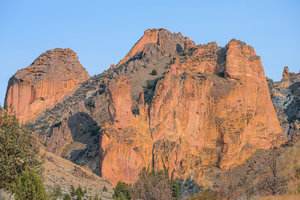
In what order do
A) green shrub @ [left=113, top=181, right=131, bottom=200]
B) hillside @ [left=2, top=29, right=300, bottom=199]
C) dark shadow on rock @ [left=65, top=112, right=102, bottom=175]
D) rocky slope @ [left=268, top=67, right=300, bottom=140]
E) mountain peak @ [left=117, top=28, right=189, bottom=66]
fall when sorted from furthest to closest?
mountain peak @ [left=117, top=28, right=189, bottom=66], rocky slope @ [left=268, top=67, right=300, bottom=140], dark shadow on rock @ [left=65, top=112, right=102, bottom=175], hillside @ [left=2, top=29, right=300, bottom=199], green shrub @ [left=113, top=181, right=131, bottom=200]

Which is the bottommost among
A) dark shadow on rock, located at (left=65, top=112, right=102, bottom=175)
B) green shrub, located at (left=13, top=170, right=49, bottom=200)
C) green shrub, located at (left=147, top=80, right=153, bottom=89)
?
green shrub, located at (left=13, top=170, right=49, bottom=200)

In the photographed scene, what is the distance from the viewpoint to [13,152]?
80.7 feet

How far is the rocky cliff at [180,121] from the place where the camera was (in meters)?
45.8

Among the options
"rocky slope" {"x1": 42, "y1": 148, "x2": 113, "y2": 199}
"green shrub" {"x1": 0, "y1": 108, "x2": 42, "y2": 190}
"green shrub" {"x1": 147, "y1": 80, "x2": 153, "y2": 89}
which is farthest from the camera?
"green shrub" {"x1": 147, "y1": 80, "x2": 153, "y2": 89}

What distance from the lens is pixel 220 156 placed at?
5156 cm

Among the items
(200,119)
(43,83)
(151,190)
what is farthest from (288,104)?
(151,190)

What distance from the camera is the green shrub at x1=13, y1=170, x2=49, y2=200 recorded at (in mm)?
22328

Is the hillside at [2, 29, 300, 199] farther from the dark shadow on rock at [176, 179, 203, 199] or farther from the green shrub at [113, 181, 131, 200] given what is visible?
the green shrub at [113, 181, 131, 200]

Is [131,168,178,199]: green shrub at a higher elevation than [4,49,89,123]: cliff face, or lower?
lower

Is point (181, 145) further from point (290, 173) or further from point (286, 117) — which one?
point (290, 173)

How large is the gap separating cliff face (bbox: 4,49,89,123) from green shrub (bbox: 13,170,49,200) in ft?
148

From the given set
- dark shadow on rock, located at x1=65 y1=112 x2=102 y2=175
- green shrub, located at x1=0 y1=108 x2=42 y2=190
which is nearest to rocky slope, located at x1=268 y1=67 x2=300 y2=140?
dark shadow on rock, located at x1=65 y1=112 x2=102 y2=175

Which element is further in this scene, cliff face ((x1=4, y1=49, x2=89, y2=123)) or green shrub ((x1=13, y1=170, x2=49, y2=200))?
cliff face ((x1=4, y1=49, x2=89, y2=123))

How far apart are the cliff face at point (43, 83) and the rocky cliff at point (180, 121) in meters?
9.46
